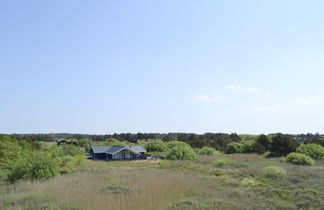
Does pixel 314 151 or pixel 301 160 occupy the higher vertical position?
pixel 314 151

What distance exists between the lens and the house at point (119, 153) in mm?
48000

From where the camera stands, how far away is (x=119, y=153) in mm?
48438

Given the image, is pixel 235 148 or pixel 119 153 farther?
pixel 119 153

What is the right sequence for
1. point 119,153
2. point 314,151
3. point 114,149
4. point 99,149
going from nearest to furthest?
point 314,151
point 119,153
point 114,149
point 99,149

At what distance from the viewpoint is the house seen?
4800 cm

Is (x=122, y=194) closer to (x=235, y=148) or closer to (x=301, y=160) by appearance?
(x=301, y=160)

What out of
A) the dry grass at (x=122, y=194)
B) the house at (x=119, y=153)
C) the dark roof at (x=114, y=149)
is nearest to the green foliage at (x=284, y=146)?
the house at (x=119, y=153)

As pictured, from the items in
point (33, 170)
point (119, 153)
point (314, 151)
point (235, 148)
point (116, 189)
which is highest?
point (33, 170)

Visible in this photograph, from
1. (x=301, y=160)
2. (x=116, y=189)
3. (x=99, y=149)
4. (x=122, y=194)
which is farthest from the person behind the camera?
(x=99, y=149)

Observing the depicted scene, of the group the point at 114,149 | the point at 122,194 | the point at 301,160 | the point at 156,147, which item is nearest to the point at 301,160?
the point at 301,160

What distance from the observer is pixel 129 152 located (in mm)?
49281

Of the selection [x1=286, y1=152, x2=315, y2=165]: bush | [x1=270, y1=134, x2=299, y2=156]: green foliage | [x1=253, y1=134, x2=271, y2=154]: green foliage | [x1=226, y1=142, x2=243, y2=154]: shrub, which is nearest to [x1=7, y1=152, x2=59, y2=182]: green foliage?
[x1=286, y1=152, x2=315, y2=165]: bush

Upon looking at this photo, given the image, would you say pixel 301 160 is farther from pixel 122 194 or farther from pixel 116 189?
pixel 122 194

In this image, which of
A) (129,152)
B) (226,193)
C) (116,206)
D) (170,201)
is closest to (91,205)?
(116,206)
